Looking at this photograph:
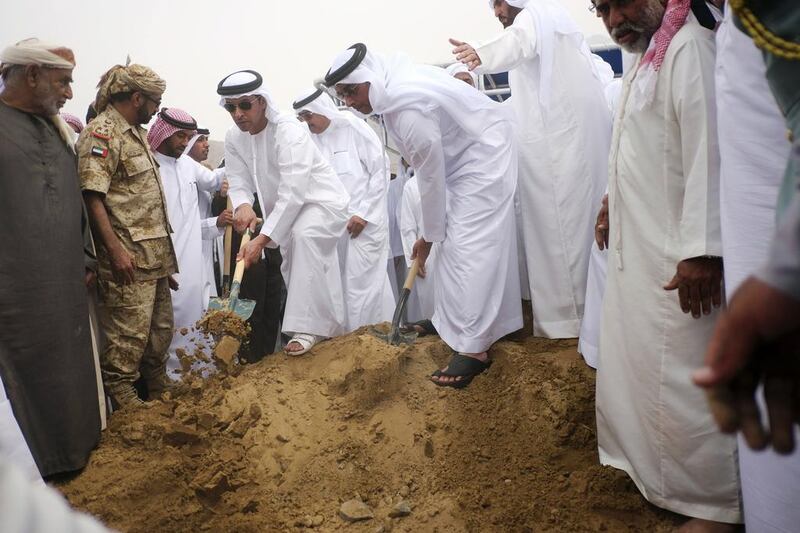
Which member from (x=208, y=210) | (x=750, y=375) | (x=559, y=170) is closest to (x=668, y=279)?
(x=750, y=375)

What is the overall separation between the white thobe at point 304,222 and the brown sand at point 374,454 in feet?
2.32

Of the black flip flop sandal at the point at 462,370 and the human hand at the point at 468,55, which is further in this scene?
the human hand at the point at 468,55

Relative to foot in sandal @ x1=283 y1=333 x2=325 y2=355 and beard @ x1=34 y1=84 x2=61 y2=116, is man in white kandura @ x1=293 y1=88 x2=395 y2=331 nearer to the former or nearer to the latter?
foot in sandal @ x1=283 y1=333 x2=325 y2=355

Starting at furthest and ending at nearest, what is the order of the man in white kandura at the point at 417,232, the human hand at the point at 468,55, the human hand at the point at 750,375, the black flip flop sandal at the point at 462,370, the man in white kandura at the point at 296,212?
the man in white kandura at the point at 417,232 < the man in white kandura at the point at 296,212 < the human hand at the point at 468,55 < the black flip flop sandal at the point at 462,370 < the human hand at the point at 750,375

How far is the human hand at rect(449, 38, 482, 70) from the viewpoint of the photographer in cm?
363

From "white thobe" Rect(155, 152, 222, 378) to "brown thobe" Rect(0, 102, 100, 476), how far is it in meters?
1.30

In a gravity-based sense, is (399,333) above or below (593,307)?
below

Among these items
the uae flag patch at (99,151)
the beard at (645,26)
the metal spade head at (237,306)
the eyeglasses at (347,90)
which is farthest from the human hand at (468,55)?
the uae flag patch at (99,151)

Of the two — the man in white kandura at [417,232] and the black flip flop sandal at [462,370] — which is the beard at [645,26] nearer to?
the black flip flop sandal at [462,370]

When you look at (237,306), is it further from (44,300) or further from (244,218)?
(44,300)

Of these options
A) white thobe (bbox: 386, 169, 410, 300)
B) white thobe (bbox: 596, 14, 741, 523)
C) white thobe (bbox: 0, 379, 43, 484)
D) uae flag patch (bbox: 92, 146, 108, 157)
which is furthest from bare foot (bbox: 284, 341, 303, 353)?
white thobe (bbox: 386, 169, 410, 300)

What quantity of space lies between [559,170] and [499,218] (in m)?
0.44

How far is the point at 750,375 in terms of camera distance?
0.77 metres

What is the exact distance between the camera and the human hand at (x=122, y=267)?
328 cm
